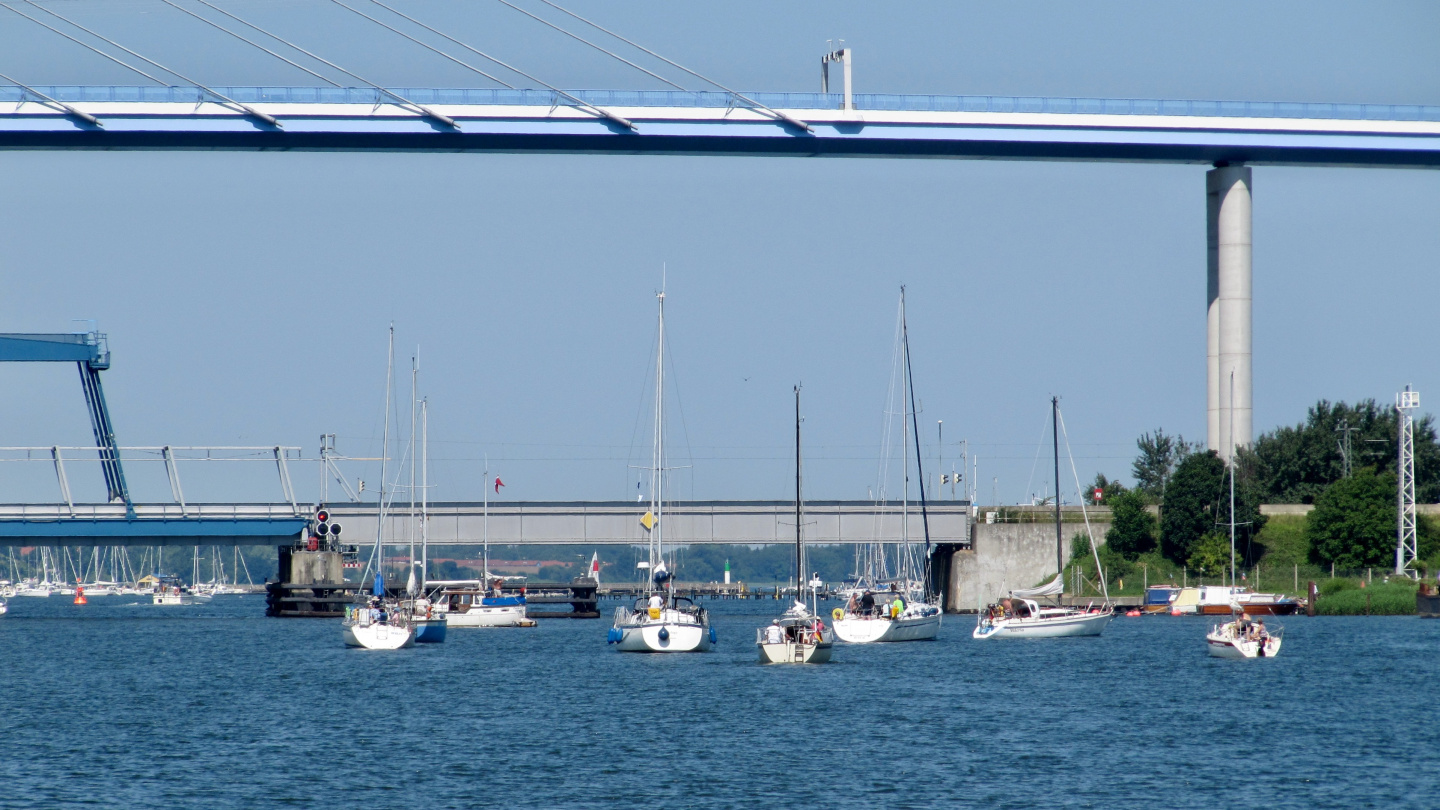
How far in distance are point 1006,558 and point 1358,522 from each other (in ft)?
72.1

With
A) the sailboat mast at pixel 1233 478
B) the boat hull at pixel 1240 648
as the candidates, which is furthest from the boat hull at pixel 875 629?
the sailboat mast at pixel 1233 478

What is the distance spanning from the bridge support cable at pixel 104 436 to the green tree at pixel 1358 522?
71.7 meters

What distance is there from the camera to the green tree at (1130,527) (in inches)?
4053

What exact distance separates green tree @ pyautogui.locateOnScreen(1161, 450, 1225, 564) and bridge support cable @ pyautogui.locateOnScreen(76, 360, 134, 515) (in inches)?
2521

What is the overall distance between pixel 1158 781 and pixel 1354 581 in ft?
215

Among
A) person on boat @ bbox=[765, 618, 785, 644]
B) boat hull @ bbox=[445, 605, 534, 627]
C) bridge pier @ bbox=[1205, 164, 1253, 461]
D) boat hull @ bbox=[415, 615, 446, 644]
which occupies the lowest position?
boat hull @ bbox=[445, 605, 534, 627]

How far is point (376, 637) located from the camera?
71.6 metres

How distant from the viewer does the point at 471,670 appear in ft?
200

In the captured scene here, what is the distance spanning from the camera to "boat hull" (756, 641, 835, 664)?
2409 inches

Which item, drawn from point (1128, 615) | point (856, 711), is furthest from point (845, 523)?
point (856, 711)

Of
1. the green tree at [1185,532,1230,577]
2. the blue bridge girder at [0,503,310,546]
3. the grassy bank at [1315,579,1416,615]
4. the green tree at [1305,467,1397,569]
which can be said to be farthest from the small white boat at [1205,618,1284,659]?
the blue bridge girder at [0,503,310,546]

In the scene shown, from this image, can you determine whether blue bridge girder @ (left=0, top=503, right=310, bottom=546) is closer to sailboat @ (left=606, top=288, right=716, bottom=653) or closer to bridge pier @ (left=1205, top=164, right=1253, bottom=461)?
sailboat @ (left=606, top=288, right=716, bottom=653)

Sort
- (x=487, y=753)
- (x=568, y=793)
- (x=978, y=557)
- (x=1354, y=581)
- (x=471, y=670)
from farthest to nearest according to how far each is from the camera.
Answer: (x=978, y=557), (x=1354, y=581), (x=471, y=670), (x=487, y=753), (x=568, y=793)

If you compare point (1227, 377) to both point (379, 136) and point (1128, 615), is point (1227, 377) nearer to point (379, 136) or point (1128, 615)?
point (1128, 615)
